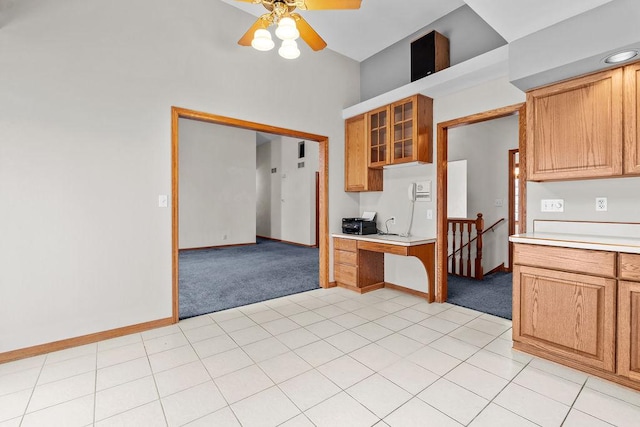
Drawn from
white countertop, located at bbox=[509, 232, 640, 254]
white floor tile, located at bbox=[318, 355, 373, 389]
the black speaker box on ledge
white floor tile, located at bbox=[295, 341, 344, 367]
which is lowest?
white floor tile, located at bbox=[318, 355, 373, 389]

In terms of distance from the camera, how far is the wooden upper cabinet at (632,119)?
2072 mm

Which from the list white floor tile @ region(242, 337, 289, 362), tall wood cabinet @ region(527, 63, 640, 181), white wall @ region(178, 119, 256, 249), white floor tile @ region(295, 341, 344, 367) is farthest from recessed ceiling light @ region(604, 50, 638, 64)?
white wall @ region(178, 119, 256, 249)

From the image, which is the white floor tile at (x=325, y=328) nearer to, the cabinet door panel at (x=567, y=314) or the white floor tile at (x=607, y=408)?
the cabinet door panel at (x=567, y=314)

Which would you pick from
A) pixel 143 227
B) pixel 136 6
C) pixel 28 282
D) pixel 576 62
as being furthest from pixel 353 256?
pixel 136 6

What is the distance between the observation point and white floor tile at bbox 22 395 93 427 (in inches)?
65.3

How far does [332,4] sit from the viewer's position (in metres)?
2.12

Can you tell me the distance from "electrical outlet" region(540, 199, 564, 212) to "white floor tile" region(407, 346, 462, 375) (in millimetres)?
1555

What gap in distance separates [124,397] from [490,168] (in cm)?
574

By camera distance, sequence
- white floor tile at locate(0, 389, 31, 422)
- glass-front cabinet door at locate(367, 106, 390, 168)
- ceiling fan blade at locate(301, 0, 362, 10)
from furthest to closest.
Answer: glass-front cabinet door at locate(367, 106, 390, 168) → ceiling fan blade at locate(301, 0, 362, 10) → white floor tile at locate(0, 389, 31, 422)

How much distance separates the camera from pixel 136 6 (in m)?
2.84

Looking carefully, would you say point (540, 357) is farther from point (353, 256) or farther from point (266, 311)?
point (266, 311)

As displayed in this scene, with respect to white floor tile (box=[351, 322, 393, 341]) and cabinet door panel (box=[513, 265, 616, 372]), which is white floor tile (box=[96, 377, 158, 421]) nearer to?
white floor tile (box=[351, 322, 393, 341])

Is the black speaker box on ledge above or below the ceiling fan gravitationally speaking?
above

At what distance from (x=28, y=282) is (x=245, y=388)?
1.98 meters
